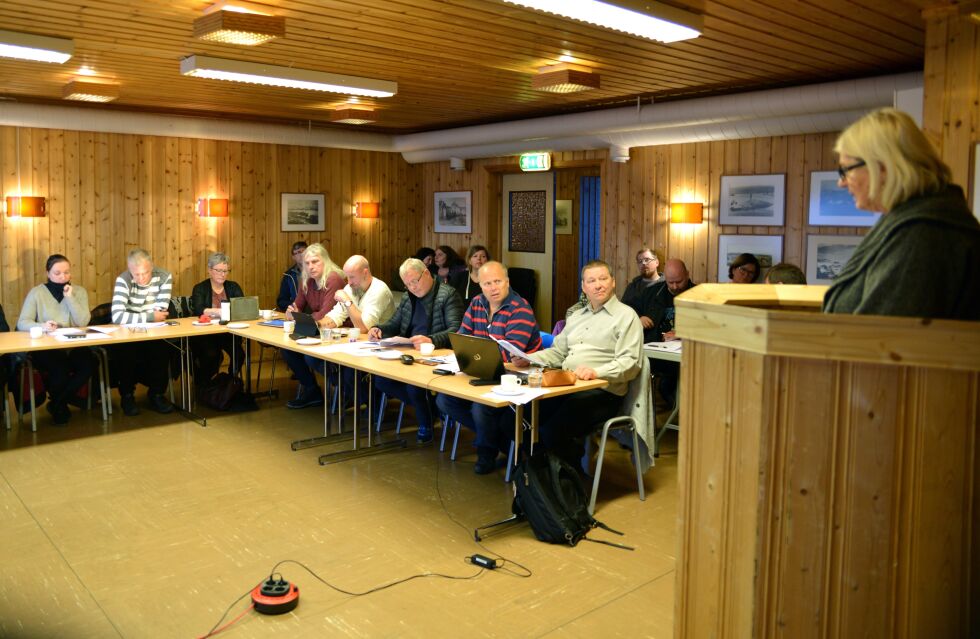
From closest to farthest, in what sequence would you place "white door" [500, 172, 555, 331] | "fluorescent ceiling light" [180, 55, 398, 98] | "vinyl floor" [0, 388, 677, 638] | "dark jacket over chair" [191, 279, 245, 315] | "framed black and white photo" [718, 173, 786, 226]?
1. "vinyl floor" [0, 388, 677, 638]
2. "fluorescent ceiling light" [180, 55, 398, 98]
3. "framed black and white photo" [718, 173, 786, 226]
4. "dark jacket over chair" [191, 279, 245, 315]
5. "white door" [500, 172, 555, 331]

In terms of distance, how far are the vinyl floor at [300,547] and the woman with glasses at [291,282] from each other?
3.40 metres

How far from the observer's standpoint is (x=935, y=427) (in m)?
1.90

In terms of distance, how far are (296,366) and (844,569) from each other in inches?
256

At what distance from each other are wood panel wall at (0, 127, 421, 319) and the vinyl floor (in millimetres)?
3219

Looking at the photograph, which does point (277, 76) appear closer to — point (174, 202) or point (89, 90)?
point (89, 90)

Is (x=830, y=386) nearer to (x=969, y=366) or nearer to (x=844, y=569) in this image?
(x=969, y=366)

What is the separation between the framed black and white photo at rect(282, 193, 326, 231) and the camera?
422 inches

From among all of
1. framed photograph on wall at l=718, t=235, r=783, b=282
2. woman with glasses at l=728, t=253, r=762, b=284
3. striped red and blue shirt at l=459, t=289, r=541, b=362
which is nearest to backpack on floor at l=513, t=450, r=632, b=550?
striped red and blue shirt at l=459, t=289, r=541, b=362

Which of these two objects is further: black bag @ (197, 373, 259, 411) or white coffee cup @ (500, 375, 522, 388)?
black bag @ (197, 373, 259, 411)

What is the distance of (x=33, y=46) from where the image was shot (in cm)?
529

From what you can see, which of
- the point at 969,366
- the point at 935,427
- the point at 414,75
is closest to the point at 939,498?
the point at 935,427

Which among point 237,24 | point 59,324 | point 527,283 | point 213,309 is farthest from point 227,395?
point 527,283

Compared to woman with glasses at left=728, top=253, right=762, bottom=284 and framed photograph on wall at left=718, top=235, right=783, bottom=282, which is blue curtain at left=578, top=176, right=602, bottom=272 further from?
woman with glasses at left=728, top=253, right=762, bottom=284

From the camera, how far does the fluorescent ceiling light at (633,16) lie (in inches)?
169
